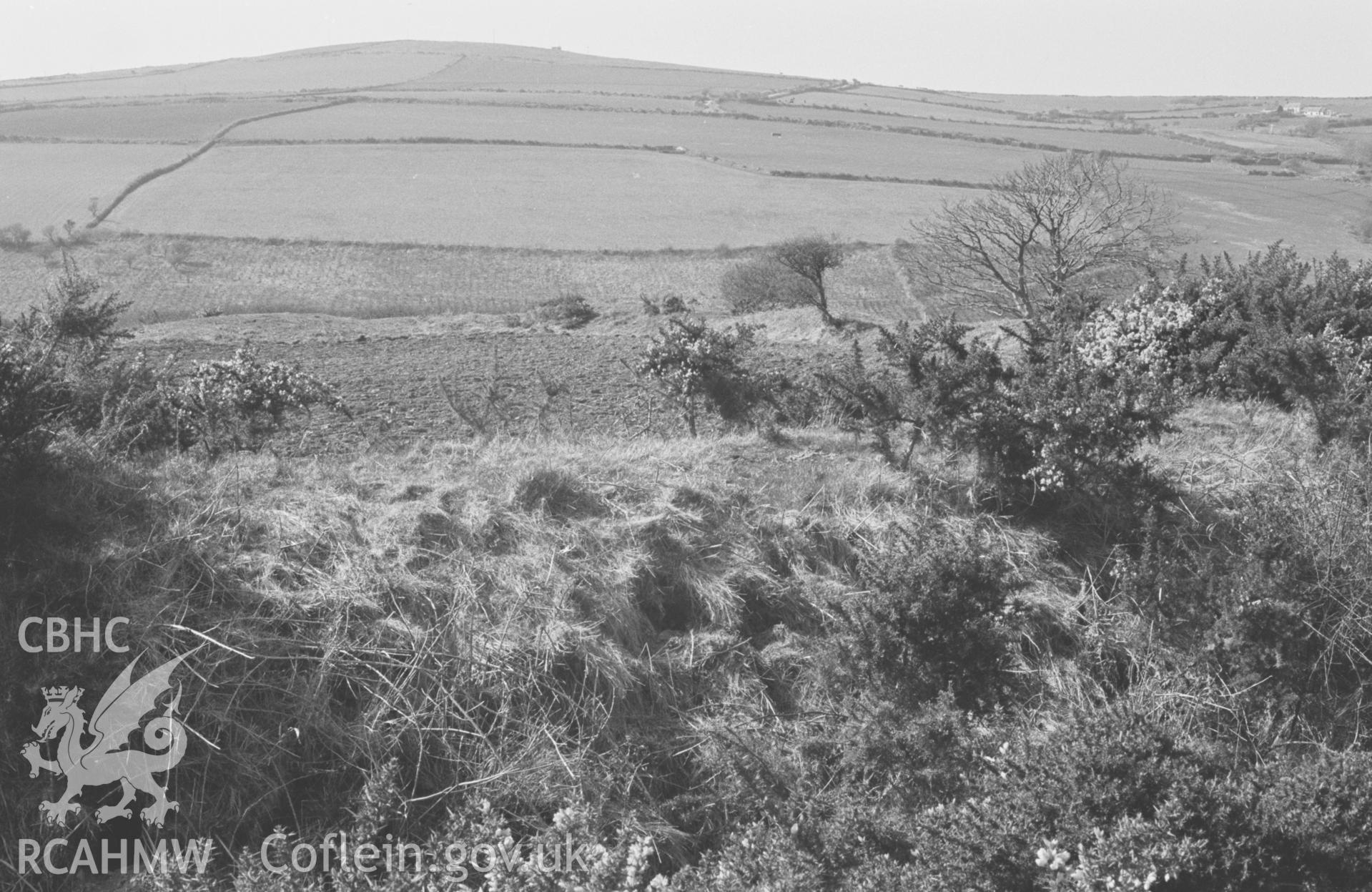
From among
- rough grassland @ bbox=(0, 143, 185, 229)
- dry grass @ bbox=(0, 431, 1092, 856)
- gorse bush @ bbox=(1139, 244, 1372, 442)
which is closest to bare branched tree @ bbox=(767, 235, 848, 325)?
gorse bush @ bbox=(1139, 244, 1372, 442)

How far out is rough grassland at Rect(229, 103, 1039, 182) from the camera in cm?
5256

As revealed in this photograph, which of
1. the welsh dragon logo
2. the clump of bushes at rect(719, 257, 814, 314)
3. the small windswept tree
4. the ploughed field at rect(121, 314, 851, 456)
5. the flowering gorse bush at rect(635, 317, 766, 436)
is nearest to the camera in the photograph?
the welsh dragon logo

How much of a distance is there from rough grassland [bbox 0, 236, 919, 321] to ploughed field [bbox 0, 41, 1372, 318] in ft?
0.46

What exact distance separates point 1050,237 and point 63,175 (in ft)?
147

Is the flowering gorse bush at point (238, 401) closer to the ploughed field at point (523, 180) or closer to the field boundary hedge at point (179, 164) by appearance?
the ploughed field at point (523, 180)

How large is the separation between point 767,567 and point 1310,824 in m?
3.10

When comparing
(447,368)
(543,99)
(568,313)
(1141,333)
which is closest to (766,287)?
(568,313)

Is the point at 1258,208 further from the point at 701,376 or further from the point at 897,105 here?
the point at 897,105

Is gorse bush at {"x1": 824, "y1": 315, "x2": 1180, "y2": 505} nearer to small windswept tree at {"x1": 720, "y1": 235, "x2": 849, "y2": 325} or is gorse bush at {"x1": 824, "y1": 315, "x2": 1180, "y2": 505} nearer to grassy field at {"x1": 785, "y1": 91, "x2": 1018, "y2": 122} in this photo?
small windswept tree at {"x1": 720, "y1": 235, "x2": 849, "y2": 325}

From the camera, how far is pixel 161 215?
35750 millimetres

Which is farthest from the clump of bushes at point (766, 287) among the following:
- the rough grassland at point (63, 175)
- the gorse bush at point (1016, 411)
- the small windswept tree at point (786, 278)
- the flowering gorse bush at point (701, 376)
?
the rough grassland at point (63, 175)

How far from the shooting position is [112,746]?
162 inches

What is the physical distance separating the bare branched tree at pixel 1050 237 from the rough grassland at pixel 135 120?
4631 centimetres

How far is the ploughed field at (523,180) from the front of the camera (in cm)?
3058
